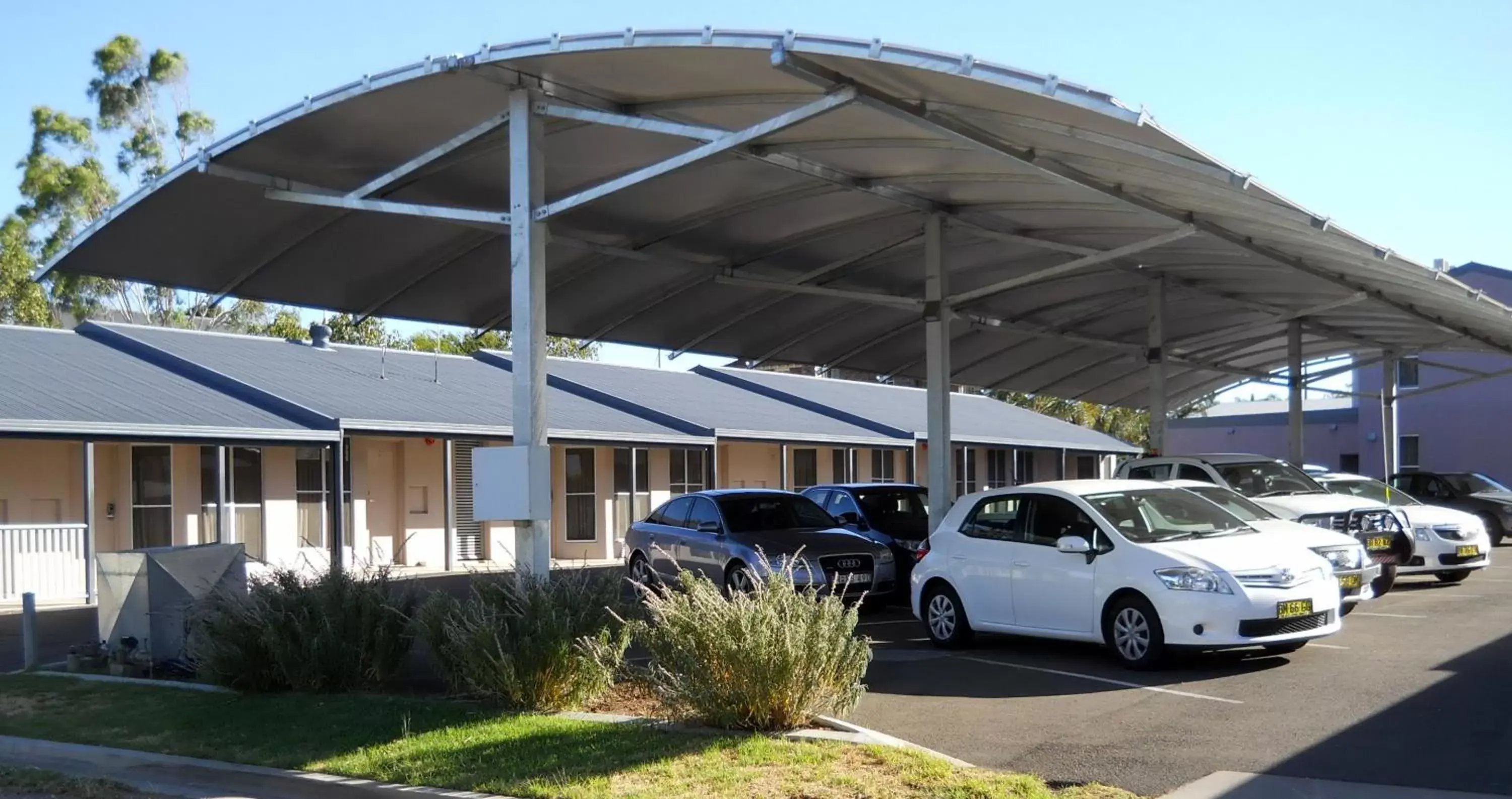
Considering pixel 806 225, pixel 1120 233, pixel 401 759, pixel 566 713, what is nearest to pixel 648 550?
pixel 806 225

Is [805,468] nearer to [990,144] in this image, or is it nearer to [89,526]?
[89,526]

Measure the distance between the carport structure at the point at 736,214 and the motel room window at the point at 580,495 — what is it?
29.9ft

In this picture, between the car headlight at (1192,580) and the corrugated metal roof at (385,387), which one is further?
the corrugated metal roof at (385,387)

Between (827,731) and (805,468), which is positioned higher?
(805,468)

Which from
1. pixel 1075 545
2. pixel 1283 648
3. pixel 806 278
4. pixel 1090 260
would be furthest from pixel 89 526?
pixel 1283 648

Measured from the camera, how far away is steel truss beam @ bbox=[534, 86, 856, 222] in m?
11.4

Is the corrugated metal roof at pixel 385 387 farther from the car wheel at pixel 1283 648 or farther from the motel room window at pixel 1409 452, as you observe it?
the motel room window at pixel 1409 452

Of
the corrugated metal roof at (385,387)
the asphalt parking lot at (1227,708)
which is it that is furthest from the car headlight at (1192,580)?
the corrugated metal roof at (385,387)

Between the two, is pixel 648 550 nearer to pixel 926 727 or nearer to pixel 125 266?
pixel 125 266

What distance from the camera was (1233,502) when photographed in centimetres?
1466

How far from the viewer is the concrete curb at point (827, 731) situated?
29.3 ft

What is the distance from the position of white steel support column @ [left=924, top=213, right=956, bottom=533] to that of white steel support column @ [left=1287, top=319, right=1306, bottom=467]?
31.6ft

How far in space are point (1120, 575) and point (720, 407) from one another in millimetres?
23788

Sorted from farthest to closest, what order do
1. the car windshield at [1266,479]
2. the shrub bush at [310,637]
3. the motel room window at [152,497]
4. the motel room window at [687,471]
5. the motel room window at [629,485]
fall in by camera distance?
1. the motel room window at [687,471]
2. the motel room window at [629,485]
3. the motel room window at [152,497]
4. the car windshield at [1266,479]
5. the shrub bush at [310,637]
